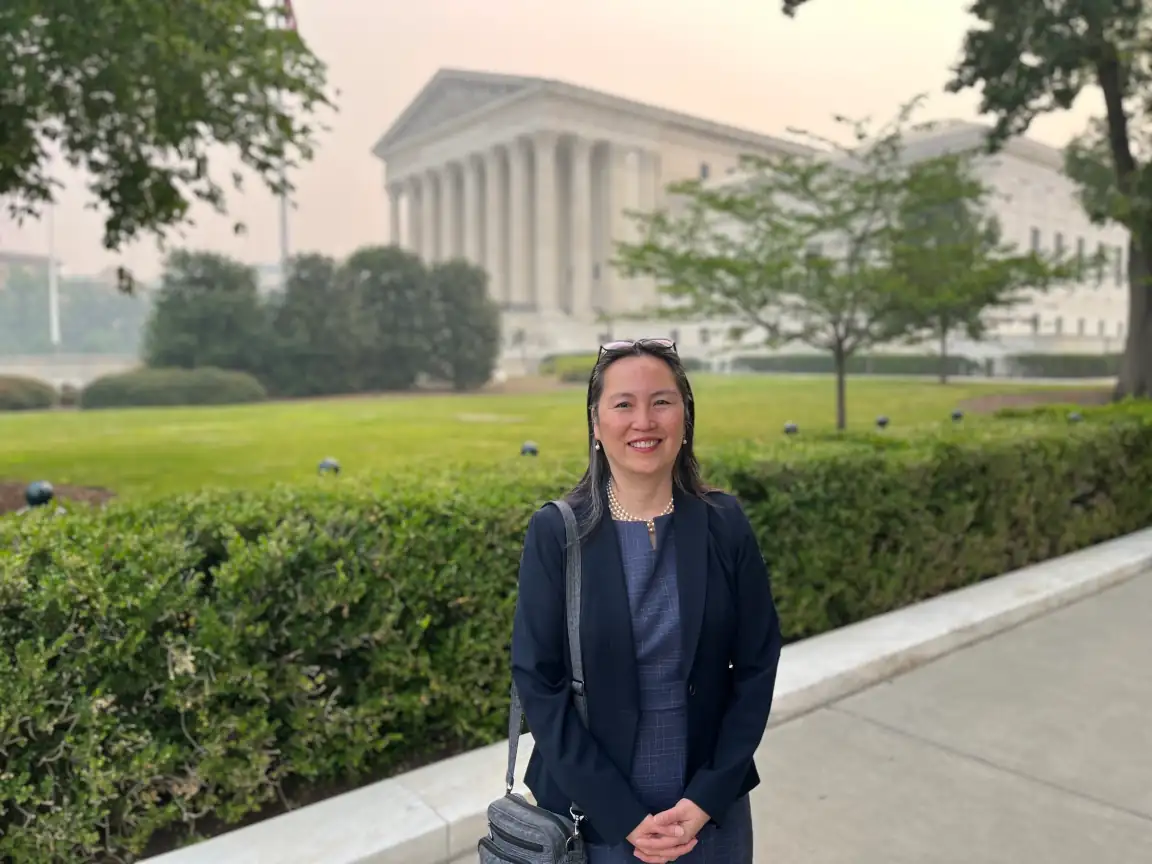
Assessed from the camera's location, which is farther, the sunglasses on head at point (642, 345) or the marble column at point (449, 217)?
the marble column at point (449, 217)

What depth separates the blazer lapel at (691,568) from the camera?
1.68 m

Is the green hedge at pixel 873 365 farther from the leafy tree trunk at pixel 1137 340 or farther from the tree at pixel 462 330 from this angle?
the tree at pixel 462 330

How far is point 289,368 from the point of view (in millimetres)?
17688

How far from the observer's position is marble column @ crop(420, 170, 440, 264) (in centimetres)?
5806

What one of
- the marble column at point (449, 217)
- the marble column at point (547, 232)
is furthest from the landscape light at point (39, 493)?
the marble column at point (449, 217)

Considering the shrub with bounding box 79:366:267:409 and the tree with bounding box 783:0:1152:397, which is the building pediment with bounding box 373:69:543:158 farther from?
the tree with bounding box 783:0:1152:397

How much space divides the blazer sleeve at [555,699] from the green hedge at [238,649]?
5.41 ft

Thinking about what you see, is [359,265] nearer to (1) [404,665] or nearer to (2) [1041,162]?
(1) [404,665]

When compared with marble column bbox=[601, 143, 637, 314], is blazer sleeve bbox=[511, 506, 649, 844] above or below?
below

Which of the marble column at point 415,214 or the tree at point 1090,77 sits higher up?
the marble column at point 415,214

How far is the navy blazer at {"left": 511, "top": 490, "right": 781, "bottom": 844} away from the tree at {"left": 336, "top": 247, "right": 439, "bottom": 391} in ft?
56.6

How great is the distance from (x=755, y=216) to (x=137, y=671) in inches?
461

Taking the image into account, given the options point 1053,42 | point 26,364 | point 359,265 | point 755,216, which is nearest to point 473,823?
point 755,216

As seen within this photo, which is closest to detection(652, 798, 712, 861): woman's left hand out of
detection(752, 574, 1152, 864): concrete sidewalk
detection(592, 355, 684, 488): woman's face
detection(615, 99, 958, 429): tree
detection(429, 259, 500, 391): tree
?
detection(592, 355, 684, 488): woman's face
